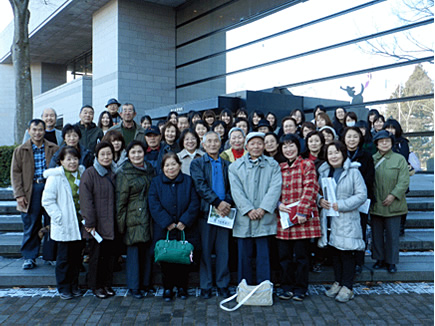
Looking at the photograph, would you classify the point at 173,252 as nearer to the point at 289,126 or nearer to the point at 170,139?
the point at 170,139

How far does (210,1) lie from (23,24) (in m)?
9.69

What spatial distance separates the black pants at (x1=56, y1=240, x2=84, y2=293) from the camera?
458 cm

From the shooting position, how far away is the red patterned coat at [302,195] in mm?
4441

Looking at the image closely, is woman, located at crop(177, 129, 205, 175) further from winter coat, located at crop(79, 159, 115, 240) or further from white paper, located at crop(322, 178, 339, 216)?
white paper, located at crop(322, 178, 339, 216)

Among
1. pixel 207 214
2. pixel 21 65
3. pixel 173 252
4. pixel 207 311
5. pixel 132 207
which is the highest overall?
pixel 21 65

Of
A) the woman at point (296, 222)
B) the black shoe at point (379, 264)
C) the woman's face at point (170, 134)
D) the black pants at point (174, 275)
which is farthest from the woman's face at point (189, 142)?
the black shoe at point (379, 264)

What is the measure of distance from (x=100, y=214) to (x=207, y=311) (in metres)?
1.73

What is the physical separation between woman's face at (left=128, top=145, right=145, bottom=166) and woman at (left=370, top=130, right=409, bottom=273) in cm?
325

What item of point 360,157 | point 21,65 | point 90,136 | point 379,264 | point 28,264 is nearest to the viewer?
point 360,157

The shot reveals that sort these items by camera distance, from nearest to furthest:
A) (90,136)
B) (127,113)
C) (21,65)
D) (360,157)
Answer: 1. (360,157)
2. (127,113)
3. (90,136)
4. (21,65)

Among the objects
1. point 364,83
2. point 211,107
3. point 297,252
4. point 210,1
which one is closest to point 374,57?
point 364,83

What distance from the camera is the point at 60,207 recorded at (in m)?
4.60

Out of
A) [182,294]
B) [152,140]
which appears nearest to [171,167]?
[152,140]

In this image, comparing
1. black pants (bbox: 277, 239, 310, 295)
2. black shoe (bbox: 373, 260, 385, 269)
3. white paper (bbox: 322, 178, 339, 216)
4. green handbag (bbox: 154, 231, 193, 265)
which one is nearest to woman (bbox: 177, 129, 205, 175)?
green handbag (bbox: 154, 231, 193, 265)
